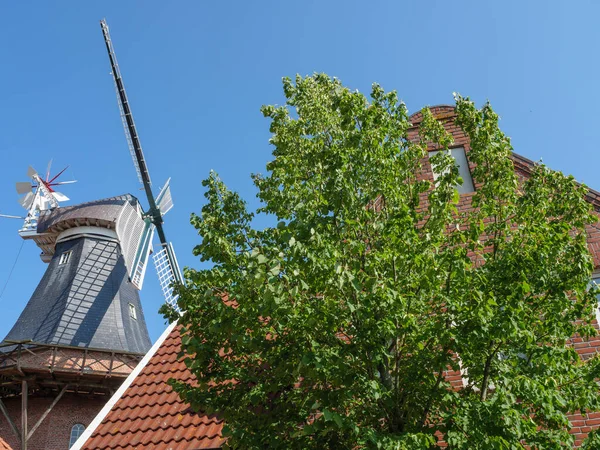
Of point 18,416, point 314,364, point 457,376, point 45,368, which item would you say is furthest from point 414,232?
point 18,416

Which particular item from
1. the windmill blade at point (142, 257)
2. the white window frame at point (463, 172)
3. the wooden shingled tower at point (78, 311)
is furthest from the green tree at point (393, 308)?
the windmill blade at point (142, 257)

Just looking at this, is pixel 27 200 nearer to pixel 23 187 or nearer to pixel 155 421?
pixel 23 187

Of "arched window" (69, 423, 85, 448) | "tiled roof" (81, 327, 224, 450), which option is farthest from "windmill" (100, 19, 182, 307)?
"tiled roof" (81, 327, 224, 450)

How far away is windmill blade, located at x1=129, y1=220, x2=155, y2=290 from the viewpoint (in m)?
29.5

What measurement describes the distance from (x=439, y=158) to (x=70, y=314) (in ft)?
75.2

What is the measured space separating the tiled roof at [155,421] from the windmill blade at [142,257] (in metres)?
20.0

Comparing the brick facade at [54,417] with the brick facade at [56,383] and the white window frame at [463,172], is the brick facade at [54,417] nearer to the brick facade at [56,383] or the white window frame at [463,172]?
the brick facade at [56,383]

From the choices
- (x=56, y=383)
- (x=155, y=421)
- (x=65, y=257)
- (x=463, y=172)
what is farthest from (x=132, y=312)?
(x=463, y=172)

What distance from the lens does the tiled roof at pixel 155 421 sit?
26.9 feet

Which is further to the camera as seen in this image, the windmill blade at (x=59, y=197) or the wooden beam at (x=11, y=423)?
the windmill blade at (x=59, y=197)

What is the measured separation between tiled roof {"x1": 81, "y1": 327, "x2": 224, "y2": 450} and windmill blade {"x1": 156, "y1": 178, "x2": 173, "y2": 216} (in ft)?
78.9

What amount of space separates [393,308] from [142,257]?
27.6 meters

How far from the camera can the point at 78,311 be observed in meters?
25.5

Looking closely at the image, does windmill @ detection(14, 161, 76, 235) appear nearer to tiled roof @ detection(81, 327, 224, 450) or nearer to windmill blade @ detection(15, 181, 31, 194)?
windmill blade @ detection(15, 181, 31, 194)
